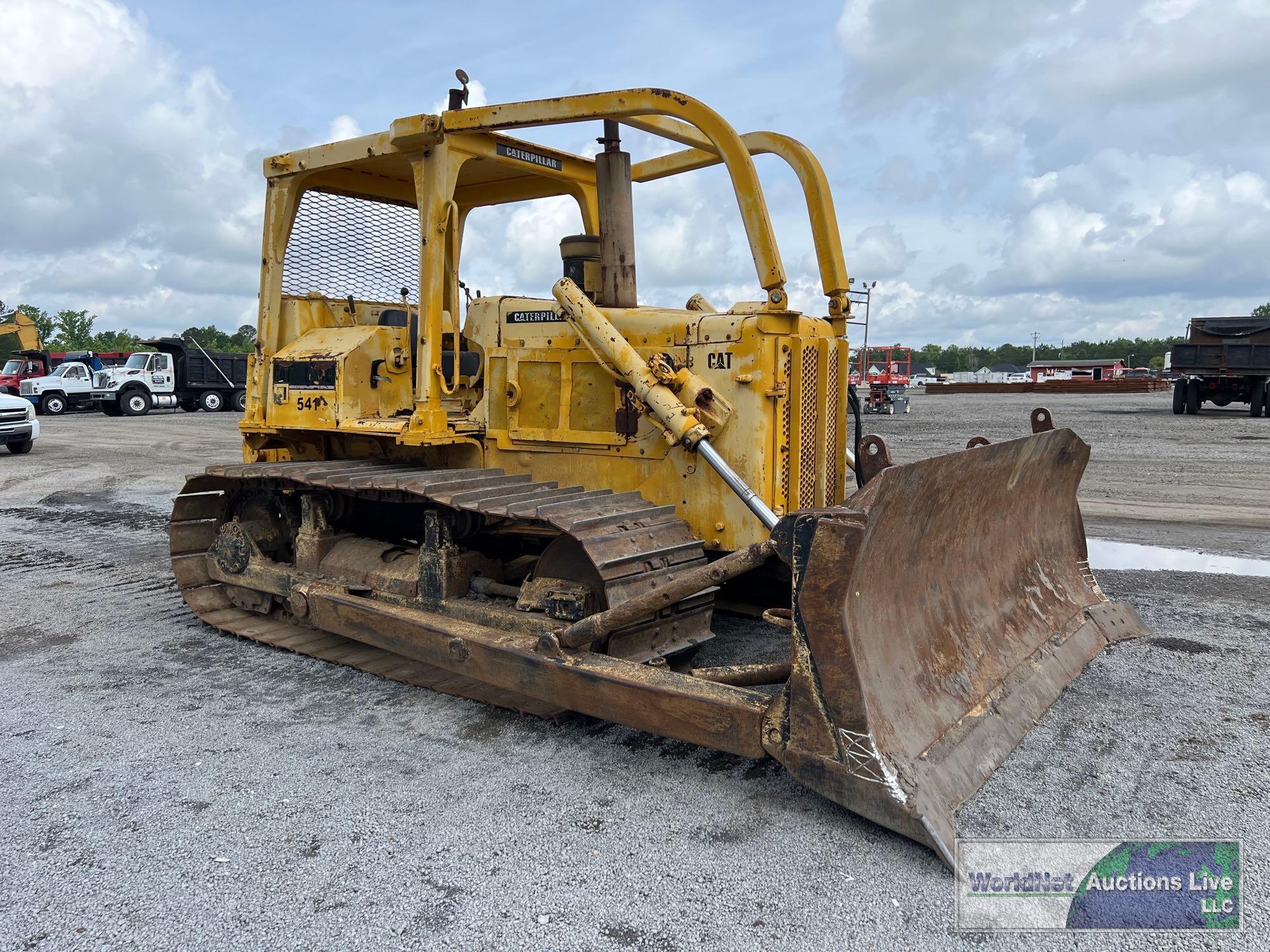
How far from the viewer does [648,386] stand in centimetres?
457

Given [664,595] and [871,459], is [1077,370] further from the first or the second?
[664,595]

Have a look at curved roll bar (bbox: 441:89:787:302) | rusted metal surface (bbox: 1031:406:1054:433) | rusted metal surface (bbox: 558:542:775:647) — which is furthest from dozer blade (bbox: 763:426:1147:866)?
curved roll bar (bbox: 441:89:787:302)

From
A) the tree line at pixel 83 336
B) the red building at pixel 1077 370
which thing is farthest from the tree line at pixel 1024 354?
the tree line at pixel 83 336

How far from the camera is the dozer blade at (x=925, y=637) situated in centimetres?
308

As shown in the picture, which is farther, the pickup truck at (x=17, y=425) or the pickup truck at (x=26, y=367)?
the pickup truck at (x=26, y=367)

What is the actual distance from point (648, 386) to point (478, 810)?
2.15 m

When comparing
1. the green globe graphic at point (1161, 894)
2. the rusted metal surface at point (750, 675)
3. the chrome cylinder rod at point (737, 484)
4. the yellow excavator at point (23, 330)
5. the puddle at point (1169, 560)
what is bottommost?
the green globe graphic at point (1161, 894)

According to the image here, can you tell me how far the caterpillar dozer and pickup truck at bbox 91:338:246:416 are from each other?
2641 cm

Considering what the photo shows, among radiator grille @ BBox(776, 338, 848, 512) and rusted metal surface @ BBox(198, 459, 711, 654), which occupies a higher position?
radiator grille @ BBox(776, 338, 848, 512)

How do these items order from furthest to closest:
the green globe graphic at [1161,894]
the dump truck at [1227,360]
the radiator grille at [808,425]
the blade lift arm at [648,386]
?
the dump truck at [1227,360] < the radiator grille at [808,425] < the blade lift arm at [648,386] < the green globe graphic at [1161,894]

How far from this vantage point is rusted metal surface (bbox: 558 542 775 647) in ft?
11.5

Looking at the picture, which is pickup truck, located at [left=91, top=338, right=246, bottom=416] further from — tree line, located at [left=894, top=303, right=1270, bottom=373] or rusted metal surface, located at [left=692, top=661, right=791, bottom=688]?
tree line, located at [left=894, top=303, right=1270, bottom=373]

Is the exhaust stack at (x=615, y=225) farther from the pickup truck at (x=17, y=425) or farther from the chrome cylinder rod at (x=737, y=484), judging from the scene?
the pickup truck at (x=17, y=425)

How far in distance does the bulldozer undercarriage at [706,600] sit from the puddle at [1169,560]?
2126 mm
